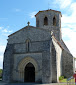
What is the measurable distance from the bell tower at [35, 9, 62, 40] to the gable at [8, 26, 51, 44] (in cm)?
612

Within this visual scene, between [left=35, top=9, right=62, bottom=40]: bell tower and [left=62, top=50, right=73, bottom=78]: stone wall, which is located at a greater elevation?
[left=35, top=9, right=62, bottom=40]: bell tower

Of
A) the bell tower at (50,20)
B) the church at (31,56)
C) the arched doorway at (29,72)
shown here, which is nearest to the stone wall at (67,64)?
the church at (31,56)

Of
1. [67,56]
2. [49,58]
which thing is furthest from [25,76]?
[67,56]

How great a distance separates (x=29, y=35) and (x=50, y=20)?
7.15m

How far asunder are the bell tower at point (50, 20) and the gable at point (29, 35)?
20.1 ft

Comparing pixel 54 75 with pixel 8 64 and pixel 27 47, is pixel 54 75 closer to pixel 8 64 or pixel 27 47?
pixel 27 47

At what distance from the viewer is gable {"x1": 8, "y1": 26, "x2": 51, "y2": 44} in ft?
62.9

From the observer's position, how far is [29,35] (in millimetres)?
19891

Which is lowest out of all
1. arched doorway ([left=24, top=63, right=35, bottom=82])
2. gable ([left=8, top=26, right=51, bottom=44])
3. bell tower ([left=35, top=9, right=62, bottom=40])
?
arched doorway ([left=24, top=63, right=35, bottom=82])

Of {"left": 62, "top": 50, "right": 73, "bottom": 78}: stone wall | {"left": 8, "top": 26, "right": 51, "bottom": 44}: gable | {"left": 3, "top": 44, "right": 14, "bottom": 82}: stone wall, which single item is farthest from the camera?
{"left": 62, "top": 50, "right": 73, "bottom": 78}: stone wall

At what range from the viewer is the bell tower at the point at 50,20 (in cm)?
2560

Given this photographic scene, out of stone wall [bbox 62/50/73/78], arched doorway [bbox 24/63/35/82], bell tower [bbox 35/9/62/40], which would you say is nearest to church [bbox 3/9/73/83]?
arched doorway [bbox 24/63/35/82]

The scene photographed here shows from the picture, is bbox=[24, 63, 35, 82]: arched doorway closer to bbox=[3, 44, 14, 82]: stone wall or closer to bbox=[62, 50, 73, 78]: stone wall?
bbox=[3, 44, 14, 82]: stone wall

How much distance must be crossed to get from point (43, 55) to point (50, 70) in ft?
6.57
